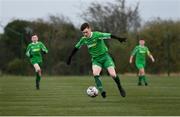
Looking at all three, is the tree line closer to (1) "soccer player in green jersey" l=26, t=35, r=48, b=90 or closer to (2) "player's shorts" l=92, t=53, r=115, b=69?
(1) "soccer player in green jersey" l=26, t=35, r=48, b=90

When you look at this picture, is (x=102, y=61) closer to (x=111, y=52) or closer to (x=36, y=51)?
(x=36, y=51)

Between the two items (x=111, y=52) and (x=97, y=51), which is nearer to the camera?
(x=97, y=51)

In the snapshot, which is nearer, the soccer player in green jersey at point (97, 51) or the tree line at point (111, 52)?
the soccer player in green jersey at point (97, 51)

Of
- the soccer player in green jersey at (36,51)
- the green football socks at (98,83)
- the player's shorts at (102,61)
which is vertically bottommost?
the green football socks at (98,83)

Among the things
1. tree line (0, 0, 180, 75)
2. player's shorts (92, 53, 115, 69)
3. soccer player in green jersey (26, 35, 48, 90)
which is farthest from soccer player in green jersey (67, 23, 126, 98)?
tree line (0, 0, 180, 75)

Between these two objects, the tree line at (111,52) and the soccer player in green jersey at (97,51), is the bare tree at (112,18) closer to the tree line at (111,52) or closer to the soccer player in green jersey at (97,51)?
the tree line at (111,52)

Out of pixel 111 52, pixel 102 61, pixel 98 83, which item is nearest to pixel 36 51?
pixel 102 61

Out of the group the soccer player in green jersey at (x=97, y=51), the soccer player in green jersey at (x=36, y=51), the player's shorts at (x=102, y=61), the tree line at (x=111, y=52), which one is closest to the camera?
the soccer player in green jersey at (x=97, y=51)

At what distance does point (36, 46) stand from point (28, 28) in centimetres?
4302

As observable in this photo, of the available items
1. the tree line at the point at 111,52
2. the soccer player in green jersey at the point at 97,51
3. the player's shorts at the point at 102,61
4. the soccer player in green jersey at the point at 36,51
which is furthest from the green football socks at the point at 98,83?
the tree line at the point at 111,52

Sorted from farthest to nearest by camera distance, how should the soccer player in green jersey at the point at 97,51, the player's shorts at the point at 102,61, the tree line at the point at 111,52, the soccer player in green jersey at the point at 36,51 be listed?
the tree line at the point at 111,52, the soccer player in green jersey at the point at 36,51, the player's shorts at the point at 102,61, the soccer player in green jersey at the point at 97,51

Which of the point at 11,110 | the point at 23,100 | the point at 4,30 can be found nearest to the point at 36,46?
the point at 23,100

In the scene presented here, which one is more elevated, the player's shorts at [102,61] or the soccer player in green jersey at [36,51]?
the soccer player in green jersey at [36,51]

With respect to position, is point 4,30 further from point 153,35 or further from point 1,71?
point 153,35
